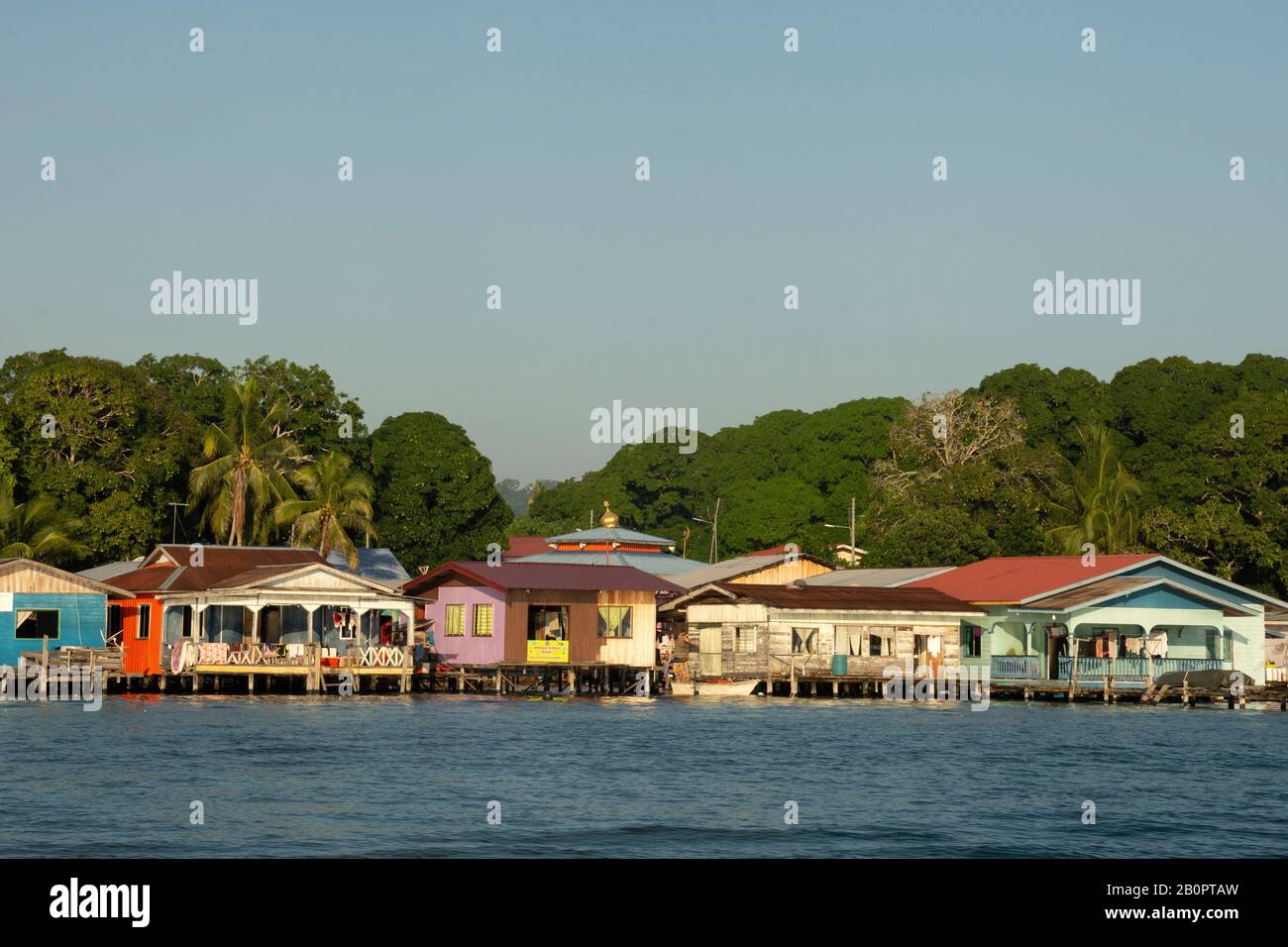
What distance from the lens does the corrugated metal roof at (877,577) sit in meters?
70.1

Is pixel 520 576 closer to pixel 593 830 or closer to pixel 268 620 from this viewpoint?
pixel 268 620

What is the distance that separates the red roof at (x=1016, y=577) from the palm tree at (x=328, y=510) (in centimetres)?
2456

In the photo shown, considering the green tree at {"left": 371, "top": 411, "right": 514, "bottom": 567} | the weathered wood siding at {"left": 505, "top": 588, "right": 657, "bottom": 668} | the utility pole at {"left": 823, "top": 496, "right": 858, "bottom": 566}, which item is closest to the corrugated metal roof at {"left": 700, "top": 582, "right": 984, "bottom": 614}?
the weathered wood siding at {"left": 505, "top": 588, "right": 657, "bottom": 668}

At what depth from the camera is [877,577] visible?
7212 centimetres

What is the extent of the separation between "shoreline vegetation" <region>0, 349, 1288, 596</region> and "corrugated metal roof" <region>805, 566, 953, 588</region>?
4816mm

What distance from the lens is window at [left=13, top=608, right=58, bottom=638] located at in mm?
55719

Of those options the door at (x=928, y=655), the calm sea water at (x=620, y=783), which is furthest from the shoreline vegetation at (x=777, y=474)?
the calm sea water at (x=620, y=783)

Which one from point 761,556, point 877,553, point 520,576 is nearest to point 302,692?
point 520,576

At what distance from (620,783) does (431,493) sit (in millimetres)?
65464

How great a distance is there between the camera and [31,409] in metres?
70.6

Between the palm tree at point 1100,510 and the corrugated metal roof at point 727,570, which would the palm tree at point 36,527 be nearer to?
the corrugated metal roof at point 727,570

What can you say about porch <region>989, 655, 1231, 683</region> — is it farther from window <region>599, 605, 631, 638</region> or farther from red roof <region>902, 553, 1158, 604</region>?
window <region>599, 605, 631, 638</region>

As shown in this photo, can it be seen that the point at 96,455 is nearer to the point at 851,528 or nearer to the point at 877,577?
the point at 877,577

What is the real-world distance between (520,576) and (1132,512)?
33.3 metres
